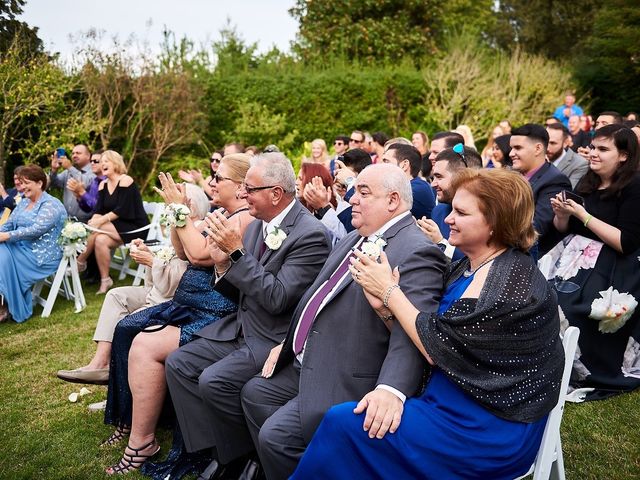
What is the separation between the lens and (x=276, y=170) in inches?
156

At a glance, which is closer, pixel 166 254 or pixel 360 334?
pixel 360 334

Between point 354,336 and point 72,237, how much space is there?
5.76m

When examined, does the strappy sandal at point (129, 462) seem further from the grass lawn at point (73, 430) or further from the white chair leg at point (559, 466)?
the white chair leg at point (559, 466)

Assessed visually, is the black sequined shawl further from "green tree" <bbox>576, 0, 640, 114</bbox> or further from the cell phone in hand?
"green tree" <bbox>576, 0, 640, 114</bbox>

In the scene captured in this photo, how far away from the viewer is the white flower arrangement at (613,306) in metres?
4.84

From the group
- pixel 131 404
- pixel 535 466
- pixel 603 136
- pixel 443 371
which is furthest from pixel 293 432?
pixel 603 136

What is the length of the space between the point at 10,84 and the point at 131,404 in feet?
25.1

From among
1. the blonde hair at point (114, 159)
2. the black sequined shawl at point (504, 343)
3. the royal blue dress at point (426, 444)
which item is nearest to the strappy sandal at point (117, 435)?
the royal blue dress at point (426, 444)

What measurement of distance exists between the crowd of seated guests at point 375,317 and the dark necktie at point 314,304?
0.03ft

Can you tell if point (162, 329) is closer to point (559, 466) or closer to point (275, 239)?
point (275, 239)

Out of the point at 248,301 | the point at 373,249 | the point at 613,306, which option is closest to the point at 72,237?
the point at 248,301

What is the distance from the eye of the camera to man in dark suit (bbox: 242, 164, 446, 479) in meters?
2.97

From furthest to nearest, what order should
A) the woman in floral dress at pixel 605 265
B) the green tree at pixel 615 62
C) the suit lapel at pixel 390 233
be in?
the green tree at pixel 615 62 < the woman in floral dress at pixel 605 265 < the suit lapel at pixel 390 233

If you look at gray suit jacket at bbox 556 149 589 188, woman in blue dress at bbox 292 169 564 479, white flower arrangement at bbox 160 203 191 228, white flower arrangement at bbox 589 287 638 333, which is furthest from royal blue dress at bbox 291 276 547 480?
gray suit jacket at bbox 556 149 589 188
